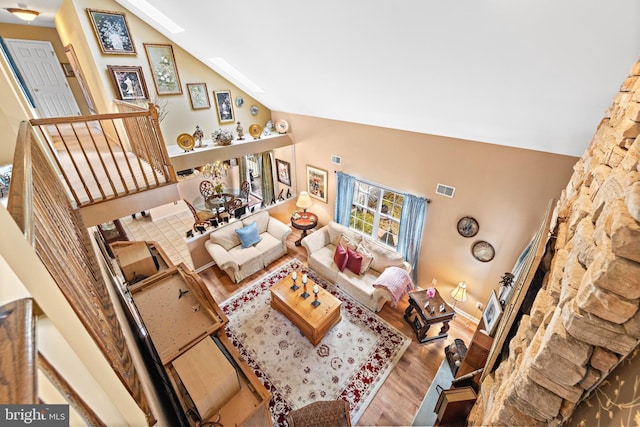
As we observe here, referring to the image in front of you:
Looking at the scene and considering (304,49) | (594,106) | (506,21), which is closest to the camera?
(506,21)

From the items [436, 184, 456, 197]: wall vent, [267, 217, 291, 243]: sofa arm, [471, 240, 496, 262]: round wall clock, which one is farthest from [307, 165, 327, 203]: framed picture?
[471, 240, 496, 262]: round wall clock

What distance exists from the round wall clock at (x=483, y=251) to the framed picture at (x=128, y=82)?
6093 mm

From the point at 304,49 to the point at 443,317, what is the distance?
13.5ft

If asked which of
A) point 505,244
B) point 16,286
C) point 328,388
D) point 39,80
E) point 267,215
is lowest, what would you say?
point 328,388

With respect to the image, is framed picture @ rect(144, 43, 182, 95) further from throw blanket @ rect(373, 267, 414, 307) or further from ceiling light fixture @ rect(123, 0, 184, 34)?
throw blanket @ rect(373, 267, 414, 307)

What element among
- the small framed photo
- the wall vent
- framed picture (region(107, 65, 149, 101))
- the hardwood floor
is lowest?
the hardwood floor

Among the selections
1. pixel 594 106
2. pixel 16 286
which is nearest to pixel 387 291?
pixel 594 106

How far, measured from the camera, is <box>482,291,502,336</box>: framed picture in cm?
233

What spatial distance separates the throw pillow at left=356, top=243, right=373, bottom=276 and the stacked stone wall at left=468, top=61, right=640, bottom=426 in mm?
3333

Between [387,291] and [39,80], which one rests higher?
[39,80]

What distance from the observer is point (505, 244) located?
11.9ft

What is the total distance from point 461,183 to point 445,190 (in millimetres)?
254

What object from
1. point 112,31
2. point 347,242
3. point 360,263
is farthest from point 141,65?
point 360,263

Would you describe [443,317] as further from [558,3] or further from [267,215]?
[267,215]
